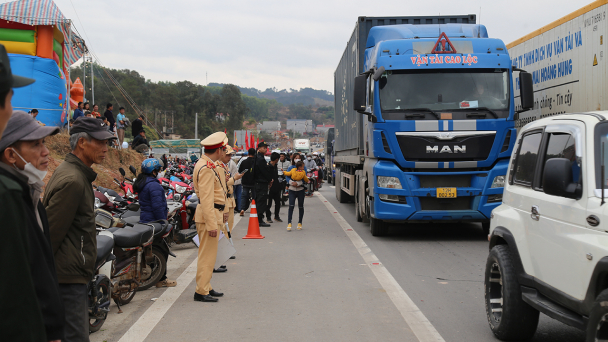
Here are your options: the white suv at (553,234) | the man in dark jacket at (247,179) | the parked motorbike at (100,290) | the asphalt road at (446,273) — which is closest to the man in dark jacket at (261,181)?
the man in dark jacket at (247,179)

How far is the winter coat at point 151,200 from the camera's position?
24.3ft

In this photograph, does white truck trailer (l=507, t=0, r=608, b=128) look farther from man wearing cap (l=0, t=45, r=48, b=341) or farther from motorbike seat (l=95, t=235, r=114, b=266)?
man wearing cap (l=0, t=45, r=48, b=341)

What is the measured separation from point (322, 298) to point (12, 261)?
5.11 meters

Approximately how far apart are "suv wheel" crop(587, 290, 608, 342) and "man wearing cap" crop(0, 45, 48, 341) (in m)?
3.03

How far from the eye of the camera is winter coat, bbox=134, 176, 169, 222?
7406 millimetres

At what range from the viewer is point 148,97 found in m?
86.1

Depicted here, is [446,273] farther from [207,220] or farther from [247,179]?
[247,179]

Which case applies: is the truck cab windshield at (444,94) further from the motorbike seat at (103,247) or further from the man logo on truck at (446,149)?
the motorbike seat at (103,247)

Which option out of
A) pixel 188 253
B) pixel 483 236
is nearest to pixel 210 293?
pixel 188 253

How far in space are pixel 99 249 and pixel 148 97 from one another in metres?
85.2

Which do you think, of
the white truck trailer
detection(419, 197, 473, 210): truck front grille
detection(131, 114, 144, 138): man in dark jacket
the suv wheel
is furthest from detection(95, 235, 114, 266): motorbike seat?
detection(131, 114, 144, 138): man in dark jacket

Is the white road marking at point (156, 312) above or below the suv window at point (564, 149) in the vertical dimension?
below

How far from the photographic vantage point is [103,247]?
502cm

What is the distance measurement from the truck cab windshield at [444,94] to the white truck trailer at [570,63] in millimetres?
623
